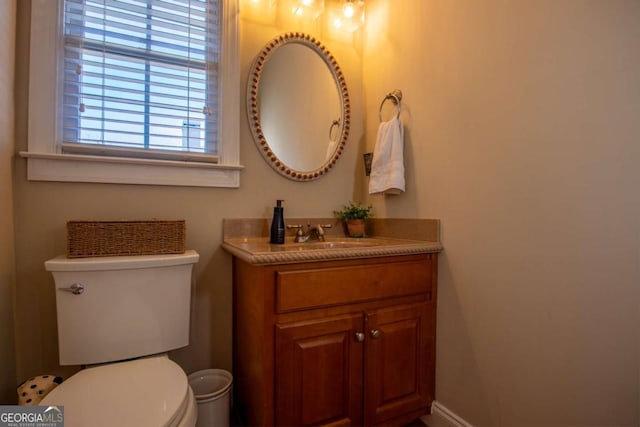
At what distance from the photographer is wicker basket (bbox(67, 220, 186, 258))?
118 cm

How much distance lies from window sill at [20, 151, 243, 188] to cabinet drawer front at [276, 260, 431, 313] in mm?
709

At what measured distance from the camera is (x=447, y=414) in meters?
1.37

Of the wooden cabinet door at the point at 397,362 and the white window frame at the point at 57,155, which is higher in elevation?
the white window frame at the point at 57,155

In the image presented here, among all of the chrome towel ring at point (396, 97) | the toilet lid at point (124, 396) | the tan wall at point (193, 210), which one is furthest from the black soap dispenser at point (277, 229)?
the chrome towel ring at point (396, 97)

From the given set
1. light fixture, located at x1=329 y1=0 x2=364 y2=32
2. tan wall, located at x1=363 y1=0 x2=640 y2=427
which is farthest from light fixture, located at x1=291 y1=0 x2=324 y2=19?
tan wall, located at x1=363 y1=0 x2=640 y2=427

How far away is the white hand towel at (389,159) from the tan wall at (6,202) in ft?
5.12

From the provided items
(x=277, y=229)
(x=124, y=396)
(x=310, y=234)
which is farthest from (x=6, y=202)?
(x=310, y=234)

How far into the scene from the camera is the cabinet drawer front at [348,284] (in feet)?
3.68

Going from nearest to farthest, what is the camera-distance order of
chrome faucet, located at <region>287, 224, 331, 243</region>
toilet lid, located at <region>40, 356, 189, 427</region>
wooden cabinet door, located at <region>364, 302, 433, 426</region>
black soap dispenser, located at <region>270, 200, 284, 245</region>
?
toilet lid, located at <region>40, 356, 189, 427</region>
wooden cabinet door, located at <region>364, 302, 433, 426</region>
black soap dispenser, located at <region>270, 200, 284, 245</region>
chrome faucet, located at <region>287, 224, 331, 243</region>

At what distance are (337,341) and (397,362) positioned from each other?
32 cm

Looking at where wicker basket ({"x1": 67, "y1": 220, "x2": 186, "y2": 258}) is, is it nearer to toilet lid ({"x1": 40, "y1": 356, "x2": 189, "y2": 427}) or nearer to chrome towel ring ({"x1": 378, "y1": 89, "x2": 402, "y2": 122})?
toilet lid ({"x1": 40, "y1": 356, "x2": 189, "y2": 427})

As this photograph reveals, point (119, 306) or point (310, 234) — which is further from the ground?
point (310, 234)

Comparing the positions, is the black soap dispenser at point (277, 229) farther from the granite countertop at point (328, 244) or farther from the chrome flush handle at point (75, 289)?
the chrome flush handle at point (75, 289)

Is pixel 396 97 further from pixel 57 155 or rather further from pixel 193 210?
pixel 57 155
